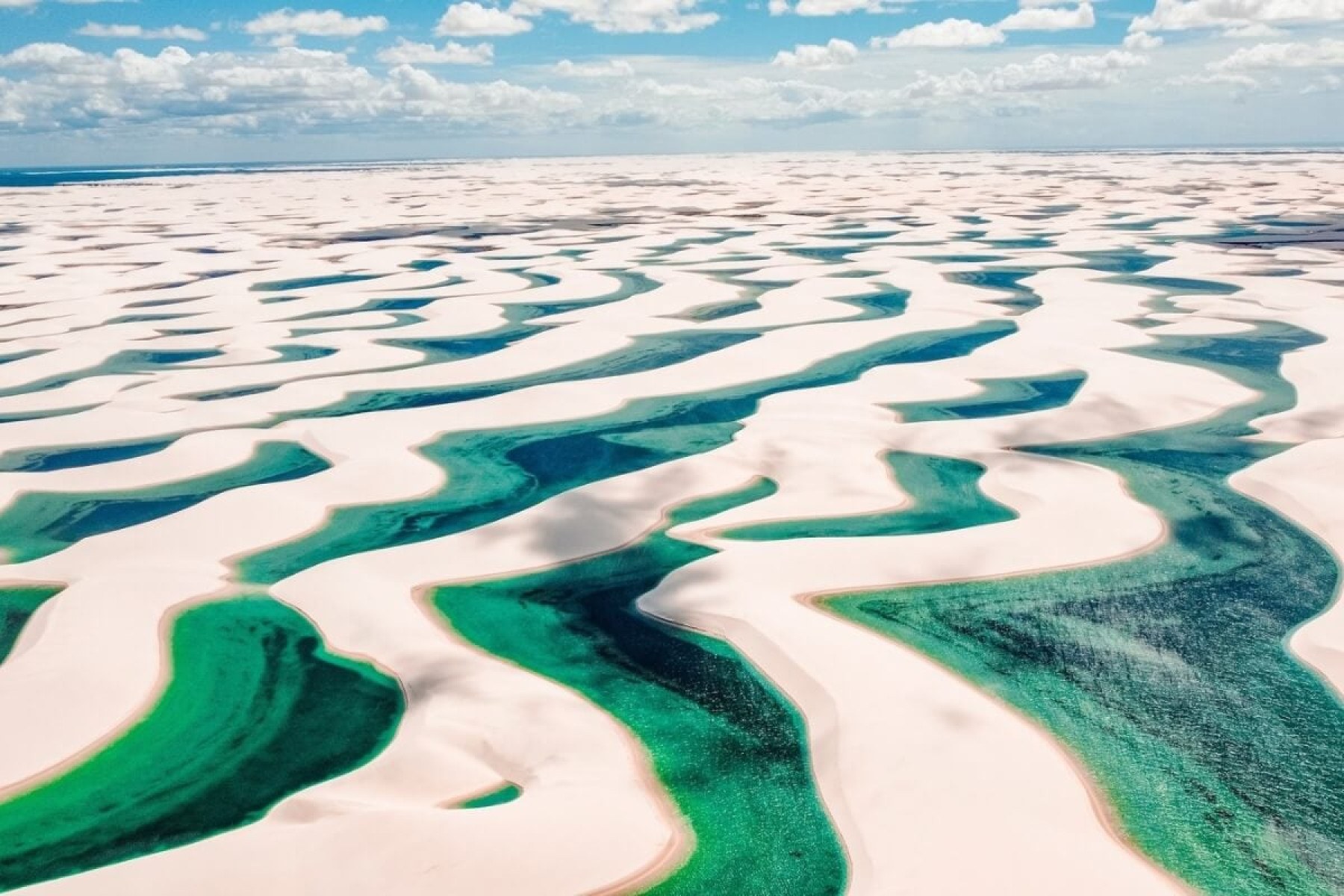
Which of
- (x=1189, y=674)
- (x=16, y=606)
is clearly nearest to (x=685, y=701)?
(x=1189, y=674)

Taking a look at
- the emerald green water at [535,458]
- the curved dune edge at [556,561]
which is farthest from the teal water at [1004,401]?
the emerald green water at [535,458]

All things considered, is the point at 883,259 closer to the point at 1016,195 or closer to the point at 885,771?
the point at 885,771

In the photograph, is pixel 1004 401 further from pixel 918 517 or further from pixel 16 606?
pixel 16 606

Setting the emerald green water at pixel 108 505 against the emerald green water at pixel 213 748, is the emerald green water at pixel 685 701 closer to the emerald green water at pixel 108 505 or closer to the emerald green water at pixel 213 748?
the emerald green water at pixel 213 748

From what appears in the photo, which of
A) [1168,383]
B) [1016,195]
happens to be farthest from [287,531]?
[1016,195]

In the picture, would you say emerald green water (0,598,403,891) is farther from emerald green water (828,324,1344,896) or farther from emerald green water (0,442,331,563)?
emerald green water (828,324,1344,896)

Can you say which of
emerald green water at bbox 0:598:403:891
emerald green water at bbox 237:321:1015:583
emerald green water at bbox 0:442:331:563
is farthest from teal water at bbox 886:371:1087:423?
emerald green water at bbox 0:598:403:891
